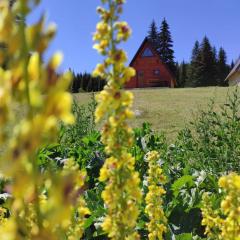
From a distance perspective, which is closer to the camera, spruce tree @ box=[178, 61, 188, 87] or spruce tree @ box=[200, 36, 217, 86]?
spruce tree @ box=[200, 36, 217, 86]

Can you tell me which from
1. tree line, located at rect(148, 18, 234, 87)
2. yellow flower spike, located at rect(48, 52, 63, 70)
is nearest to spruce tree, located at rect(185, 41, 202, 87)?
tree line, located at rect(148, 18, 234, 87)

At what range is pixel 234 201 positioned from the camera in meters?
1.63

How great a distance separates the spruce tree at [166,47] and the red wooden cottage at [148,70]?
14136 mm

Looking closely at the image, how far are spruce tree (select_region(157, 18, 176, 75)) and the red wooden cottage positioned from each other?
14.1m

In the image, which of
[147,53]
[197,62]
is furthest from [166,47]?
[147,53]

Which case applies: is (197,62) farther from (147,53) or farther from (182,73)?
(147,53)

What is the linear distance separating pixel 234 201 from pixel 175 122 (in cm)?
1507

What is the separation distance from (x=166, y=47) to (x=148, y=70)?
17.9m

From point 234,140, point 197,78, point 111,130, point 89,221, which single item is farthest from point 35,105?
point 197,78

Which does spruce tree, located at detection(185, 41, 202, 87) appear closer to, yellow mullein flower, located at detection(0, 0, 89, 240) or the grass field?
the grass field

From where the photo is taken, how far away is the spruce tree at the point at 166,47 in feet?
213

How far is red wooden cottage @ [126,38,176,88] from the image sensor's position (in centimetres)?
4903

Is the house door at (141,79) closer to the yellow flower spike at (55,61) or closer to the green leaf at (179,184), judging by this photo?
the green leaf at (179,184)

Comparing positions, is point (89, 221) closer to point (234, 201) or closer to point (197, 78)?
point (234, 201)
